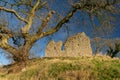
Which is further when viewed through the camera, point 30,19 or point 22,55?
point 30,19

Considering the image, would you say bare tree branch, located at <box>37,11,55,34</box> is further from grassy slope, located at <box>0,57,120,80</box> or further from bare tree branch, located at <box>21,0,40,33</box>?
grassy slope, located at <box>0,57,120,80</box>

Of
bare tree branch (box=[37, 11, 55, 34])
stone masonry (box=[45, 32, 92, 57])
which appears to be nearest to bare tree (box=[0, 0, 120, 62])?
bare tree branch (box=[37, 11, 55, 34])

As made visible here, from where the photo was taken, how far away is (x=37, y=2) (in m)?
26.7

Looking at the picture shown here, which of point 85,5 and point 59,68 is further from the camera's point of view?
point 85,5

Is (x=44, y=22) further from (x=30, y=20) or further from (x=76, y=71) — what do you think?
(x=76, y=71)

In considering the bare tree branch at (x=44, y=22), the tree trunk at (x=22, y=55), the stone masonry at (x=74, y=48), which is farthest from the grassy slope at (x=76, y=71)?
the stone masonry at (x=74, y=48)

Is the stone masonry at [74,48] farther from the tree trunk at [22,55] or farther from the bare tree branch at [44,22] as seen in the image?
the tree trunk at [22,55]

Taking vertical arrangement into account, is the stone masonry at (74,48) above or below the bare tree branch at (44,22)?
below

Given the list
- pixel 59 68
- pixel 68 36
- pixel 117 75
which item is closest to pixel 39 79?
pixel 59 68

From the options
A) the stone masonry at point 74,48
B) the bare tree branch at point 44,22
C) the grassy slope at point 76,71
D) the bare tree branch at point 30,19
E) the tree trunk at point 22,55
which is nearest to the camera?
the grassy slope at point 76,71

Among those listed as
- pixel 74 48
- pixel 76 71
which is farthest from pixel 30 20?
pixel 74 48

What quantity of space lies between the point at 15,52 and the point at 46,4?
5191 millimetres

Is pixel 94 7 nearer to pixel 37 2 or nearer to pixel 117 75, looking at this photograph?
pixel 37 2

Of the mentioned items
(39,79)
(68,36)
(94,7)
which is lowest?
(39,79)
